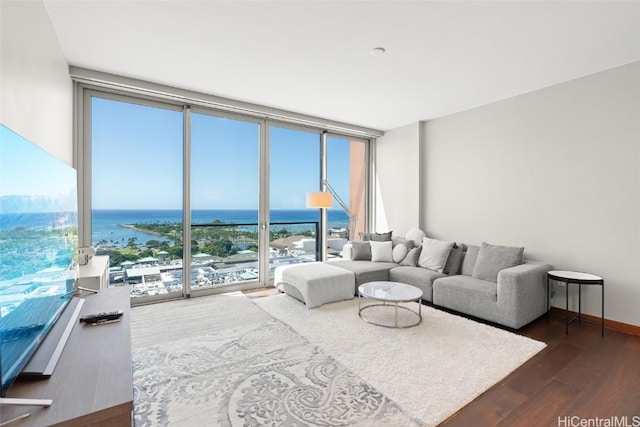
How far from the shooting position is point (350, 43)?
2713 millimetres

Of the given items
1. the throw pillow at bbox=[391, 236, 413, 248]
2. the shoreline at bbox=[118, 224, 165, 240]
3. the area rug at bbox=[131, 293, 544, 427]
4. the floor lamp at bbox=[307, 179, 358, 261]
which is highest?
the floor lamp at bbox=[307, 179, 358, 261]

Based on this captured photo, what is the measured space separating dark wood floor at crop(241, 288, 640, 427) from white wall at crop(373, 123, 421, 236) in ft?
9.05

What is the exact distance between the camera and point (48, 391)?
1054mm

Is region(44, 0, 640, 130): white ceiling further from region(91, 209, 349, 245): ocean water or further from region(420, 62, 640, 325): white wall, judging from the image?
region(91, 209, 349, 245): ocean water

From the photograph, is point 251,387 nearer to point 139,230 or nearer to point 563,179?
point 139,230

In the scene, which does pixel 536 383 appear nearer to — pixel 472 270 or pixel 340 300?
pixel 472 270

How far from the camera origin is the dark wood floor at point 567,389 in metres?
1.83

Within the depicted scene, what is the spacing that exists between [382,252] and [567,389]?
2779mm

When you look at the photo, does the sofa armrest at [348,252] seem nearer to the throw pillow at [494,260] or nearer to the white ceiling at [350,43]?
the throw pillow at [494,260]

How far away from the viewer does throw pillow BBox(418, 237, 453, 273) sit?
4141 mm

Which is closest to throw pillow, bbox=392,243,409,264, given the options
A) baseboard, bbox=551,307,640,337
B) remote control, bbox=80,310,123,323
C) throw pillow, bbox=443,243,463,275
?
throw pillow, bbox=443,243,463,275

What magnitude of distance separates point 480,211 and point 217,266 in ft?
12.6

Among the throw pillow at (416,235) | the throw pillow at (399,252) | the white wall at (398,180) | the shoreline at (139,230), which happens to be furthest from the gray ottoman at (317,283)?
the white wall at (398,180)

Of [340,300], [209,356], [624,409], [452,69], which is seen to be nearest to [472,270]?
[340,300]
